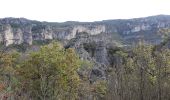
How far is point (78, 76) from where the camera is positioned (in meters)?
43.0

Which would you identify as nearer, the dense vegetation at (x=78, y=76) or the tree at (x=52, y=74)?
the dense vegetation at (x=78, y=76)

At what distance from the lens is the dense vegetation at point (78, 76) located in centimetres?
3007

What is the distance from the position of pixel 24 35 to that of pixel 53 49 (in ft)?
501

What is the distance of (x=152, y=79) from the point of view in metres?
31.8

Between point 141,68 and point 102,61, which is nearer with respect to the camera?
point 141,68

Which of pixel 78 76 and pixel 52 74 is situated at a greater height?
pixel 52 74

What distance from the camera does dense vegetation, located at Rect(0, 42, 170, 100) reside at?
3007 centimetres

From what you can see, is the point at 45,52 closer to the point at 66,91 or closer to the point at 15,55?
the point at 66,91

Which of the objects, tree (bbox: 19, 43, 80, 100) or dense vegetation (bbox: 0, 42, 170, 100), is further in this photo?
tree (bbox: 19, 43, 80, 100)

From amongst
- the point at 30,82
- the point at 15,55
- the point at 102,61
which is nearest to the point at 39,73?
the point at 30,82

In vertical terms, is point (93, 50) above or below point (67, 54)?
below

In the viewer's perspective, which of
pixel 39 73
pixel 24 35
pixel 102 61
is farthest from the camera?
pixel 24 35

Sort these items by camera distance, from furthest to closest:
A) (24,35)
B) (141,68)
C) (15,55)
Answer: (24,35), (15,55), (141,68)

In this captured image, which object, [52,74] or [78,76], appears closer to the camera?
[52,74]
